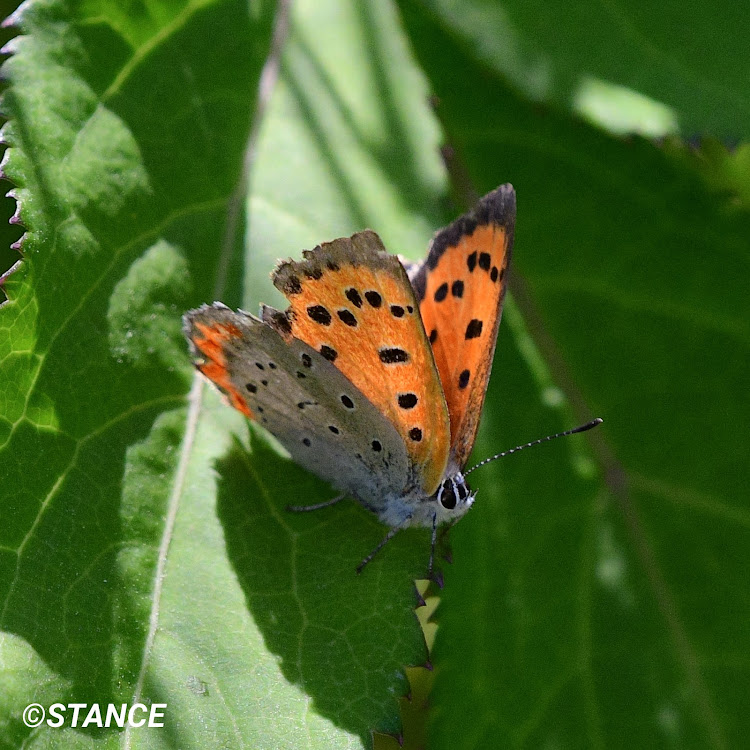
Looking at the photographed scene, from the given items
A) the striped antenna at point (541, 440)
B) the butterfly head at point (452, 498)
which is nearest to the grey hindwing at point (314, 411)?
the butterfly head at point (452, 498)

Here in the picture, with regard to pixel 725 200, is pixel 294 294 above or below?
above

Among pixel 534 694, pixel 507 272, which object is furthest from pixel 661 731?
pixel 507 272

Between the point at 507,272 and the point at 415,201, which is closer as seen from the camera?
the point at 507,272

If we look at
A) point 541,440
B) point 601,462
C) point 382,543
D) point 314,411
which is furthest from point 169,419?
point 601,462

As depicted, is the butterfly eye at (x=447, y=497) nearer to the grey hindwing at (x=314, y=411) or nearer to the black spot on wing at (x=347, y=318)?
the grey hindwing at (x=314, y=411)

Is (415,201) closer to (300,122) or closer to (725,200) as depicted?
(300,122)

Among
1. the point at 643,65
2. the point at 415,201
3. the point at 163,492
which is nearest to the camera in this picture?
the point at 163,492

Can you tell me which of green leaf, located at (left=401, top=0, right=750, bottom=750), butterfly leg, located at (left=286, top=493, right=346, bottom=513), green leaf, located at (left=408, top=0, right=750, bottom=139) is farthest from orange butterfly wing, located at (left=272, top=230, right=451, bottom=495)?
green leaf, located at (left=408, top=0, right=750, bottom=139)
